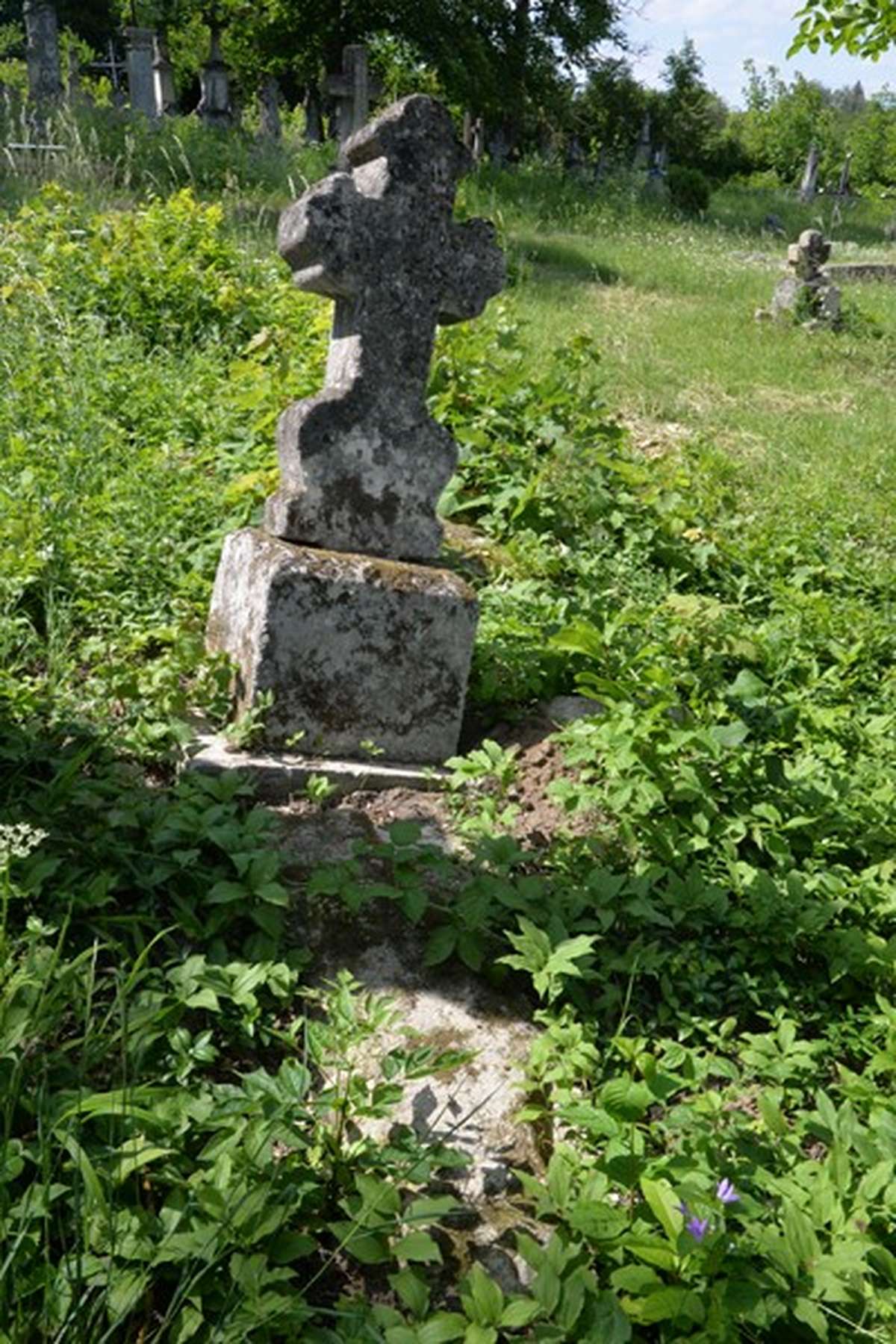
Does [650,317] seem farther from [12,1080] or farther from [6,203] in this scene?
[12,1080]

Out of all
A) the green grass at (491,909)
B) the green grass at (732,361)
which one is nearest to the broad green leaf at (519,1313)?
the green grass at (491,909)

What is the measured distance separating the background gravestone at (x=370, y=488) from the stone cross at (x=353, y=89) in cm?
1403

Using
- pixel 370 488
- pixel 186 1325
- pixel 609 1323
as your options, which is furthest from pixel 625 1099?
pixel 370 488

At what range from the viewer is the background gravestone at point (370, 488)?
3443 mm

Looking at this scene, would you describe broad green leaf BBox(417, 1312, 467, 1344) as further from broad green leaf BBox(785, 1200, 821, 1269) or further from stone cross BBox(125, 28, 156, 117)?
stone cross BBox(125, 28, 156, 117)

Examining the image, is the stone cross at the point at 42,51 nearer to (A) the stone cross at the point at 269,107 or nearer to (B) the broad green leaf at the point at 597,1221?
(A) the stone cross at the point at 269,107

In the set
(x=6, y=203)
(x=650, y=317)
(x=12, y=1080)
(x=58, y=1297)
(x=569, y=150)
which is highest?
(x=569, y=150)

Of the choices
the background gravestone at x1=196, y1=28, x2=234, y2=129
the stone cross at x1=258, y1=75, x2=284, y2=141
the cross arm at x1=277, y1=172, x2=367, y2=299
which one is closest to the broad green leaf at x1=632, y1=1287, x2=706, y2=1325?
the cross arm at x1=277, y1=172, x2=367, y2=299

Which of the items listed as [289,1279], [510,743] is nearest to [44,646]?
[510,743]

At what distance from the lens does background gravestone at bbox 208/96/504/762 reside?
344 centimetres

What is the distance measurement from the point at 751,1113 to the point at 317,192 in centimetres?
280

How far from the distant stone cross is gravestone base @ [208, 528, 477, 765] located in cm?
15

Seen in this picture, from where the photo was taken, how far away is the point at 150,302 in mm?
7082

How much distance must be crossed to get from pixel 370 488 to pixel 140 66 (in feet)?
72.2
